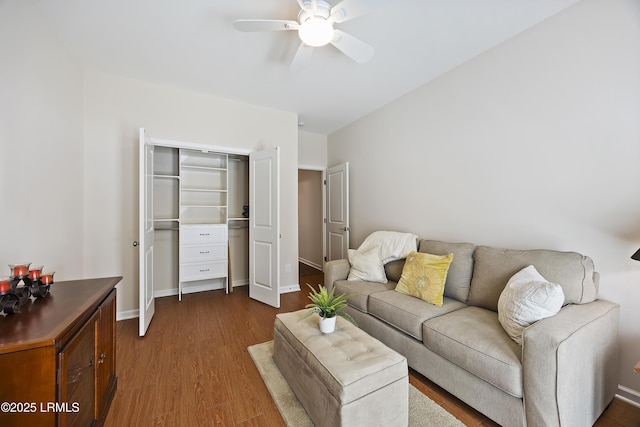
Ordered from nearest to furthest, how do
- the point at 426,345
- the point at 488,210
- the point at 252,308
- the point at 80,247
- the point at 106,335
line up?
the point at 106,335 → the point at 426,345 → the point at 488,210 → the point at 80,247 → the point at 252,308

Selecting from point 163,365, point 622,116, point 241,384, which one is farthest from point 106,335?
point 622,116

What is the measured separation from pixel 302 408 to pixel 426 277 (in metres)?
1.39

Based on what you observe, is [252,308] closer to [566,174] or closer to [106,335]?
[106,335]

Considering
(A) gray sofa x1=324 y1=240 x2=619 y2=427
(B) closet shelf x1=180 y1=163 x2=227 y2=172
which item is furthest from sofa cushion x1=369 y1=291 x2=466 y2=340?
(B) closet shelf x1=180 y1=163 x2=227 y2=172

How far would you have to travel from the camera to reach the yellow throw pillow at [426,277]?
83.6 inches

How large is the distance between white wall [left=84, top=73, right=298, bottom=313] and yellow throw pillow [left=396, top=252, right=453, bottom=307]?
290 cm

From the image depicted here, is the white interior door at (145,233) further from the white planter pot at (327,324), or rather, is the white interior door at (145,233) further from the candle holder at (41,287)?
the white planter pot at (327,324)

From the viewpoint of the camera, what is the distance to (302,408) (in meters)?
1.59

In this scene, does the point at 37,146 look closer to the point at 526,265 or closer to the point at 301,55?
the point at 301,55

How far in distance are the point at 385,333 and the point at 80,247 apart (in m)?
3.18

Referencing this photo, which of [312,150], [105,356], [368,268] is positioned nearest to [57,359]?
[105,356]

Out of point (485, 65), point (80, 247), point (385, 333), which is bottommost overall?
point (385, 333)

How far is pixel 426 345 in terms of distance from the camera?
181cm

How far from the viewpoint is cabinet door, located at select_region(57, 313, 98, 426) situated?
3.16ft
